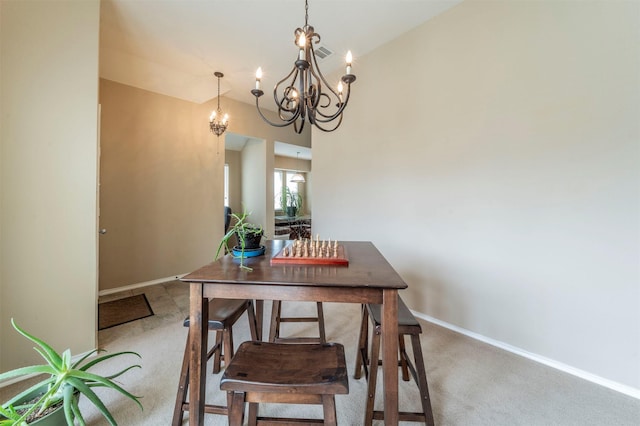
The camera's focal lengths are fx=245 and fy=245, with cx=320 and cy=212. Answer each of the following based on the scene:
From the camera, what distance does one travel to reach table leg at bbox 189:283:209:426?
3.72 feet

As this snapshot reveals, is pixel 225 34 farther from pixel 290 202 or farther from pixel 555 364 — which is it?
pixel 290 202

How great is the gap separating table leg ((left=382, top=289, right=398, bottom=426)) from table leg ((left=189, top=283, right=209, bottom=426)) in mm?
834

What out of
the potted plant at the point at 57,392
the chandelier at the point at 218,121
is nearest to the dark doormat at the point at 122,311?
the potted plant at the point at 57,392

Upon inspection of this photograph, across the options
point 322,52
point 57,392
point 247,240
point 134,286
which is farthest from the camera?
point 134,286

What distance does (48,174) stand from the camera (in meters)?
1.77

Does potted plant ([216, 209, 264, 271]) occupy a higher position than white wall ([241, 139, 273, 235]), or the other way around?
white wall ([241, 139, 273, 235])

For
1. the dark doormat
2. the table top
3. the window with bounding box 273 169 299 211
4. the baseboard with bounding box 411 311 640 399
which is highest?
the window with bounding box 273 169 299 211

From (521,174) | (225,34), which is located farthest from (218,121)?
(521,174)

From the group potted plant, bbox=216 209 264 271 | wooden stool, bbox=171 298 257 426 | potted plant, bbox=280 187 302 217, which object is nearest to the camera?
wooden stool, bbox=171 298 257 426

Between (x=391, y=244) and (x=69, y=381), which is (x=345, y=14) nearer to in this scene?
(x=391, y=244)

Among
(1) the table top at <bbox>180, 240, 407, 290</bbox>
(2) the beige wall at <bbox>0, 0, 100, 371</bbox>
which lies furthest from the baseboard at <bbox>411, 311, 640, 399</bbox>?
(2) the beige wall at <bbox>0, 0, 100, 371</bbox>

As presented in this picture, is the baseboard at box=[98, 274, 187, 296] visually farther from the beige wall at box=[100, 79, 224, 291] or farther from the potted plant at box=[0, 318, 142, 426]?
the potted plant at box=[0, 318, 142, 426]

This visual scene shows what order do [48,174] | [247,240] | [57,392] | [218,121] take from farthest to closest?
[218,121], [48,174], [247,240], [57,392]

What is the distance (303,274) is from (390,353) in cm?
51
